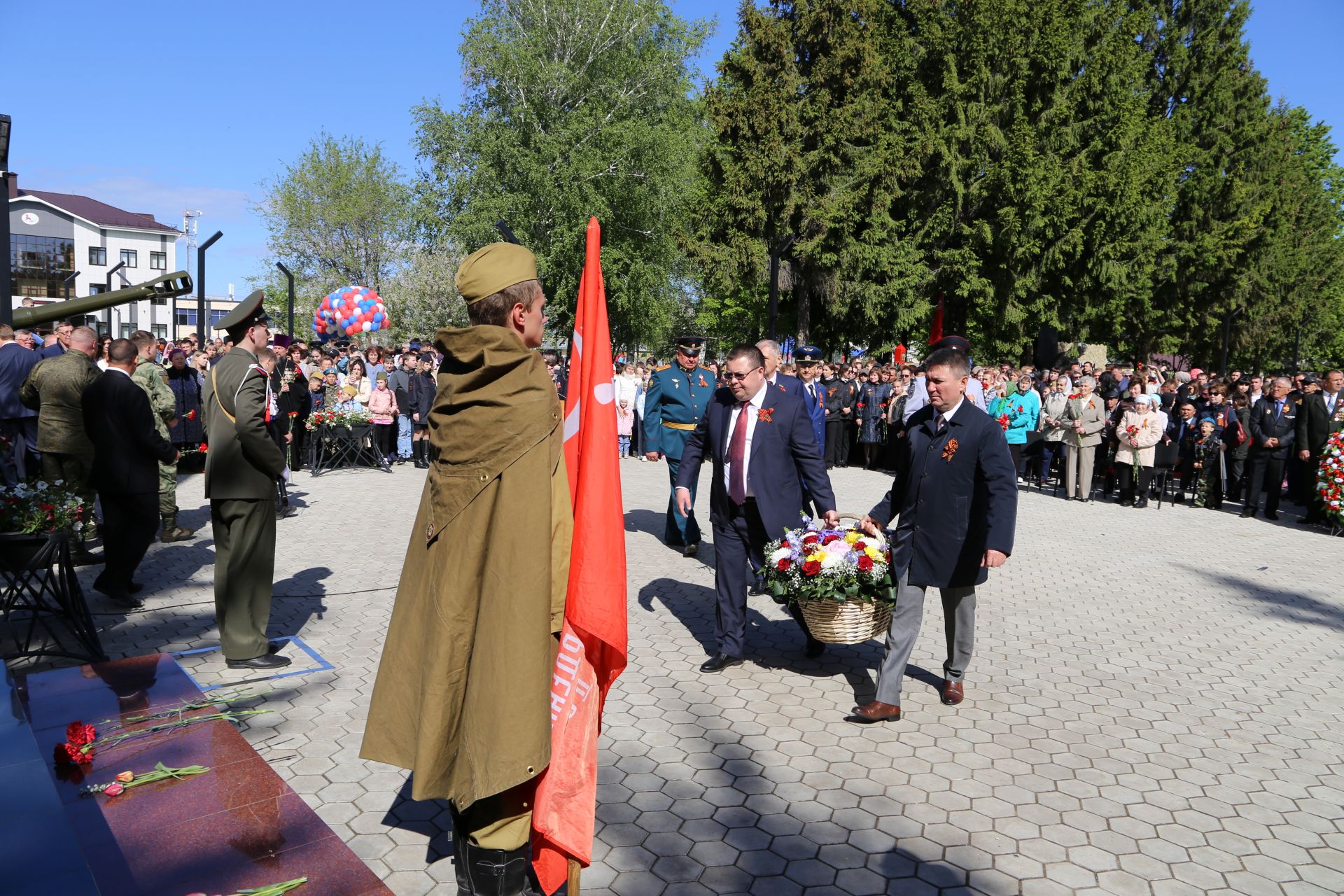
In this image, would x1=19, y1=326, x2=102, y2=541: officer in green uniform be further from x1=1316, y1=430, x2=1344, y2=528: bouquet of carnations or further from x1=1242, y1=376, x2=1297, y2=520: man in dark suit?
x1=1242, y1=376, x2=1297, y2=520: man in dark suit

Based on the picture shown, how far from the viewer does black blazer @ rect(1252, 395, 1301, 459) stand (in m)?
14.1

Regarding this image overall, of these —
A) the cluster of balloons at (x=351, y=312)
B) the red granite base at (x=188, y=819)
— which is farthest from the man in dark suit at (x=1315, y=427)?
the cluster of balloons at (x=351, y=312)

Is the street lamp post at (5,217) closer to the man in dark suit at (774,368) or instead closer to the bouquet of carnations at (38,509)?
the bouquet of carnations at (38,509)

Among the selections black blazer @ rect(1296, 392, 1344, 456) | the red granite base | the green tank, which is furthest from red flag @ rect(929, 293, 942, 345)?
the red granite base

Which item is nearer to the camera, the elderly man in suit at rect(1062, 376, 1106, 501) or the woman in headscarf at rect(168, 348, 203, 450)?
the woman in headscarf at rect(168, 348, 203, 450)

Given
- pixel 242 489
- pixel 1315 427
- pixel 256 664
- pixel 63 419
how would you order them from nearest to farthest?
pixel 242 489 < pixel 256 664 < pixel 63 419 < pixel 1315 427

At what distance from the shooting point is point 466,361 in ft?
9.52

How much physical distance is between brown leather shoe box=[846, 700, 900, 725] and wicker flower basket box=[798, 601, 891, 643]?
16.3 inches

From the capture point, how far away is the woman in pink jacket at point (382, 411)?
16906mm

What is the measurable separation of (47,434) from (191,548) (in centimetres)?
190

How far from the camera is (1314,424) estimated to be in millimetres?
13812

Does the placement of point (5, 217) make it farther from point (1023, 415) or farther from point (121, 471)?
point (1023, 415)

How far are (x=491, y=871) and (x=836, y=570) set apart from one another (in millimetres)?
2987

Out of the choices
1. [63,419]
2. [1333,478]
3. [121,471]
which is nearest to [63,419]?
[63,419]
